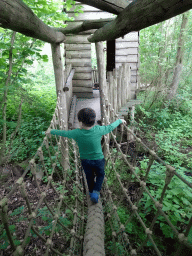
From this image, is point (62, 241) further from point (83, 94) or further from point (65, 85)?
point (83, 94)

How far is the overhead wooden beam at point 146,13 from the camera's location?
3.30ft

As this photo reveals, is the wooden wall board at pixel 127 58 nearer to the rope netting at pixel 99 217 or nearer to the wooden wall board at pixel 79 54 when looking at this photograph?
the wooden wall board at pixel 79 54

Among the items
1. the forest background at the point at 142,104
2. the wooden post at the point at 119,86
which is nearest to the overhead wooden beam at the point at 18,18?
the forest background at the point at 142,104

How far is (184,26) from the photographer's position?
5375mm

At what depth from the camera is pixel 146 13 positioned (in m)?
1.19

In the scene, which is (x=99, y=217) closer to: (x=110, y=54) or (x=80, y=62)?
(x=110, y=54)

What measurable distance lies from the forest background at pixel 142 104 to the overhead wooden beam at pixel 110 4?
101 cm

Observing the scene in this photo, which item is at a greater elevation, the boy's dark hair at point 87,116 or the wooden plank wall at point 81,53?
the wooden plank wall at point 81,53

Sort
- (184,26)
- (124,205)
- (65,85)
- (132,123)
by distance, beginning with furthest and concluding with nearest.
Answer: (184,26), (132,123), (65,85), (124,205)

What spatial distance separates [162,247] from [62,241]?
1168 mm

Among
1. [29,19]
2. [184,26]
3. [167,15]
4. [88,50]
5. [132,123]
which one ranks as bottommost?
[132,123]

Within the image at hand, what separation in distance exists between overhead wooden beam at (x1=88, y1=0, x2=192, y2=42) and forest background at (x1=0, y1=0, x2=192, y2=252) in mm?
1148

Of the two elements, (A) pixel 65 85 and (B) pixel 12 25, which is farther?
(A) pixel 65 85

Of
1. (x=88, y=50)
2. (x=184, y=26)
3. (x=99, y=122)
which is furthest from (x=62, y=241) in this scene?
(x=184, y=26)
